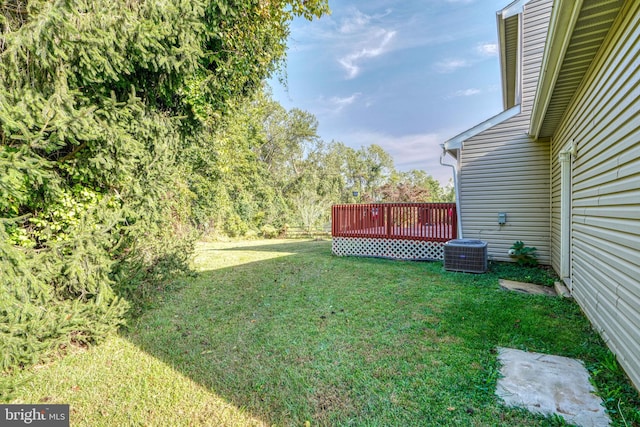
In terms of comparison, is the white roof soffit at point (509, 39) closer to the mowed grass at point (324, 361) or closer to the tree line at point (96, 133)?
the tree line at point (96, 133)

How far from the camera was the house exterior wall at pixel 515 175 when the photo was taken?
228 inches

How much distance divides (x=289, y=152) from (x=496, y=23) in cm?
1920

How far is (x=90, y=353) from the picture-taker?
291 cm

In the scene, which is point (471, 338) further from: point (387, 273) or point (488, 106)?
point (488, 106)

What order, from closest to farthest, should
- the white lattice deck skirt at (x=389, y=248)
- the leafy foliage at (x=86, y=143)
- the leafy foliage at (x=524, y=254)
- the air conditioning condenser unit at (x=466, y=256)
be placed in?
1. the leafy foliage at (x=86, y=143)
2. the air conditioning condenser unit at (x=466, y=256)
3. the leafy foliage at (x=524, y=254)
4. the white lattice deck skirt at (x=389, y=248)

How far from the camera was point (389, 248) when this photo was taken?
7.76 m

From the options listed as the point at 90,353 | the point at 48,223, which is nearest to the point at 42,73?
the point at 48,223

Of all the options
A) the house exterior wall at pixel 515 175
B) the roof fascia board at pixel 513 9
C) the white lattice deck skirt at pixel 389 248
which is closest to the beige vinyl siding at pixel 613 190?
the house exterior wall at pixel 515 175

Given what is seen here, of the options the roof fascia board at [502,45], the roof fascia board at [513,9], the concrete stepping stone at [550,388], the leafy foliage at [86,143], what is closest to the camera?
the concrete stepping stone at [550,388]

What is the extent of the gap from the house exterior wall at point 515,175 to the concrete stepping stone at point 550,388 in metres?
4.32

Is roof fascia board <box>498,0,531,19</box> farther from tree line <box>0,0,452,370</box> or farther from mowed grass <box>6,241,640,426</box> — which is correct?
mowed grass <box>6,241,640,426</box>

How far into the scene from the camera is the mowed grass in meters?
1.93

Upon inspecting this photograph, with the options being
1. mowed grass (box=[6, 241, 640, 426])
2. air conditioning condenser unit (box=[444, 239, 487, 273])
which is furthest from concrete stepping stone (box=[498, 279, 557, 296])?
air conditioning condenser unit (box=[444, 239, 487, 273])

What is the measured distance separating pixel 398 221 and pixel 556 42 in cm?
526
